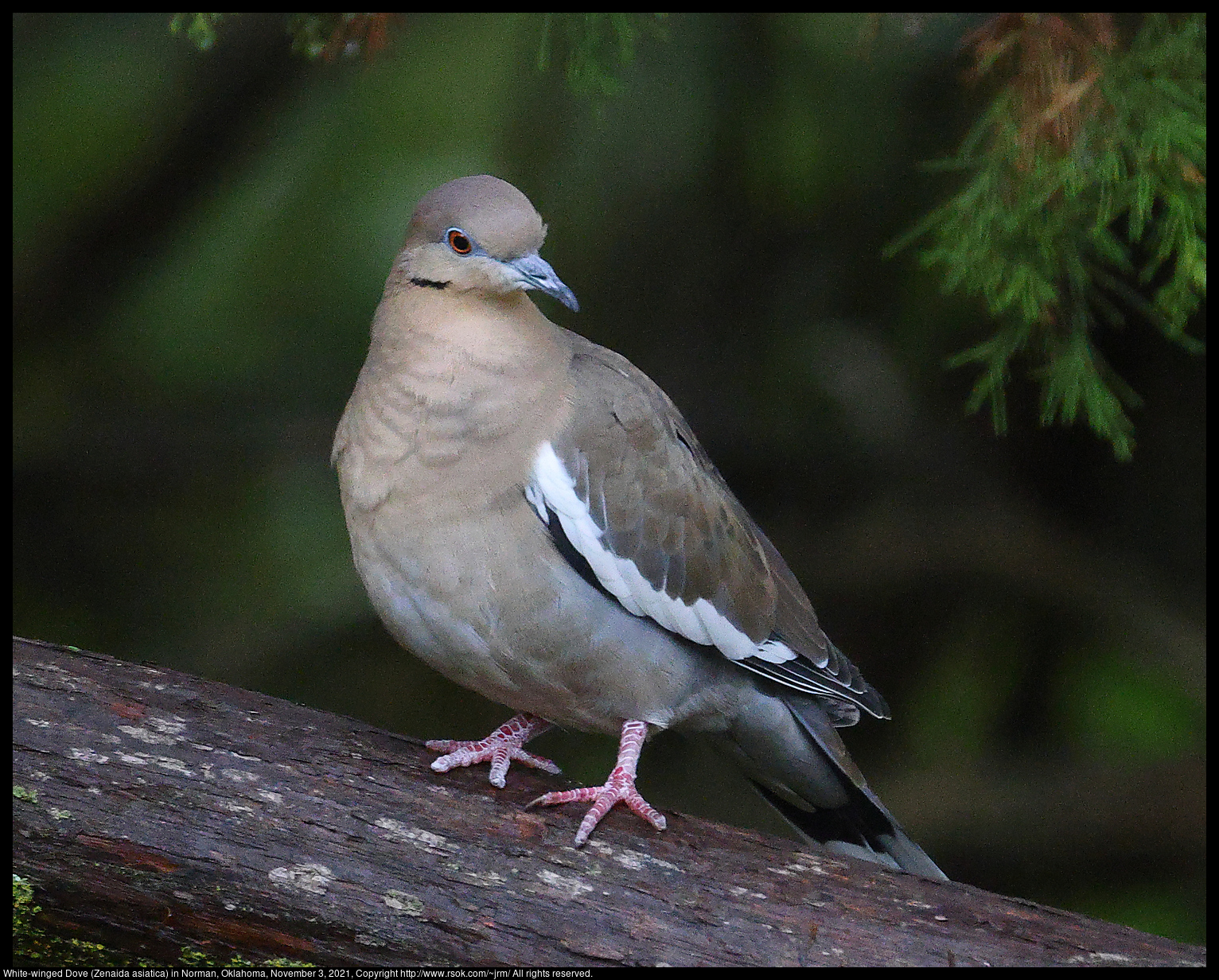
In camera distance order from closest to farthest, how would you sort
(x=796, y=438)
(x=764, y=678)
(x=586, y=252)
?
(x=764, y=678), (x=586, y=252), (x=796, y=438)

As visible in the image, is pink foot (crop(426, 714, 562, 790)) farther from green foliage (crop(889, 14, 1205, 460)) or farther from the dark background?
green foliage (crop(889, 14, 1205, 460))

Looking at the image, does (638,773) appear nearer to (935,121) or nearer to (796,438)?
(796,438)

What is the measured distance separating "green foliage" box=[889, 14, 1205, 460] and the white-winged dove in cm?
68

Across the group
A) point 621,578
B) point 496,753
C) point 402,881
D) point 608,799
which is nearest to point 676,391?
point 621,578

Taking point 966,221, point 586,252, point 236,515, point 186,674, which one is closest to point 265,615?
point 236,515

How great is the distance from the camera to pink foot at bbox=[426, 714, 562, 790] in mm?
2295

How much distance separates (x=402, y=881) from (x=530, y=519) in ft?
2.16

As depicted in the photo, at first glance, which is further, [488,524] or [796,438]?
[796,438]

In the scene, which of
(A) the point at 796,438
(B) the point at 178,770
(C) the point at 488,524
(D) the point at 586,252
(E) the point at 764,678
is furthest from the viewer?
(A) the point at 796,438

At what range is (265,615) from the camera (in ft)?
11.5

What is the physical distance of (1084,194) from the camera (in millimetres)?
2258

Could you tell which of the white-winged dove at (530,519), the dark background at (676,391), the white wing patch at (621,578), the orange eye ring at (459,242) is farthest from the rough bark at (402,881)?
the dark background at (676,391)

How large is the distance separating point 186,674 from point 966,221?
1693 millimetres

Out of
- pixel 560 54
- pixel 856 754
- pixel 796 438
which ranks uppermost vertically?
pixel 560 54
